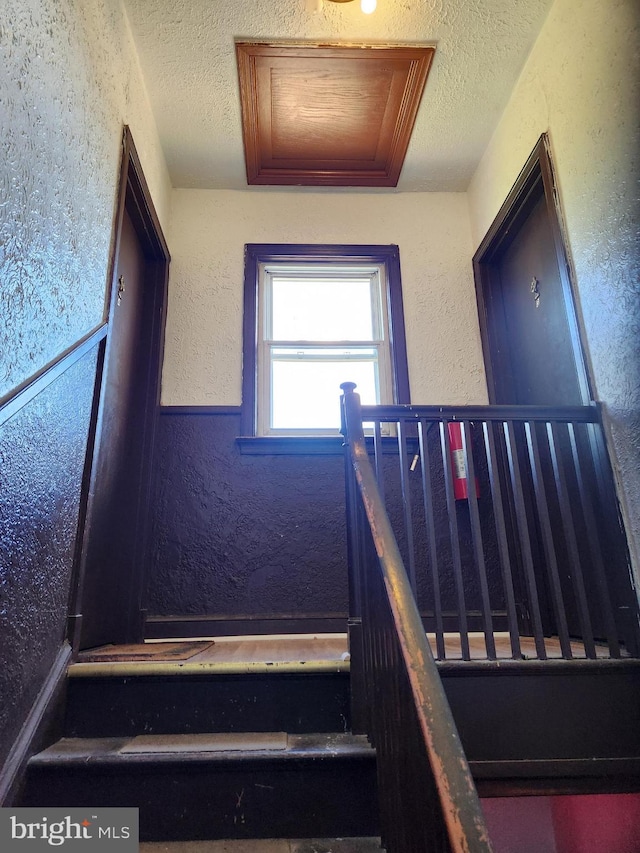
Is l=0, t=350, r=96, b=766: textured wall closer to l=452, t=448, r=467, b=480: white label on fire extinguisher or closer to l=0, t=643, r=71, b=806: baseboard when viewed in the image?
l=0, t=643, r=71, b=806: baseboard

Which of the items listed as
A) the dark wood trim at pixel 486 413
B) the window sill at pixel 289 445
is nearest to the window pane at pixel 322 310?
the window sill at pixel 289 445

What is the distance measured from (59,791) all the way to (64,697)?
294 millimetres

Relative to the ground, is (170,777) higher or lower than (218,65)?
lower

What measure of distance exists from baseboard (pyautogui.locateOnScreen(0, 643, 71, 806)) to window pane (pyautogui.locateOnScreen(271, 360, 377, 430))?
1712 mm

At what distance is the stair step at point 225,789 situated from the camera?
1.34m

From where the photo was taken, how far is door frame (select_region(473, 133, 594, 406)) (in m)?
2.17

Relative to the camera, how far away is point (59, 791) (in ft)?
4.43

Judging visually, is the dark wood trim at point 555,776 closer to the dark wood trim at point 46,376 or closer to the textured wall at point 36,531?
the textured wall at point 36,531

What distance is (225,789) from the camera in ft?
4.49

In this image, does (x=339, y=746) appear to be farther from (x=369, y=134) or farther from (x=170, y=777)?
(x=369, y=134)

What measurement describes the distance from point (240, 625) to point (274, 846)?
143 cm

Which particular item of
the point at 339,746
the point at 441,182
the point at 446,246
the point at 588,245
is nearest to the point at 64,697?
the point at 339,746

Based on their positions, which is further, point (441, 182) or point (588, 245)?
point (441, 182)

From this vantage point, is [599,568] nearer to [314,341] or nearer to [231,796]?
[231,796]
